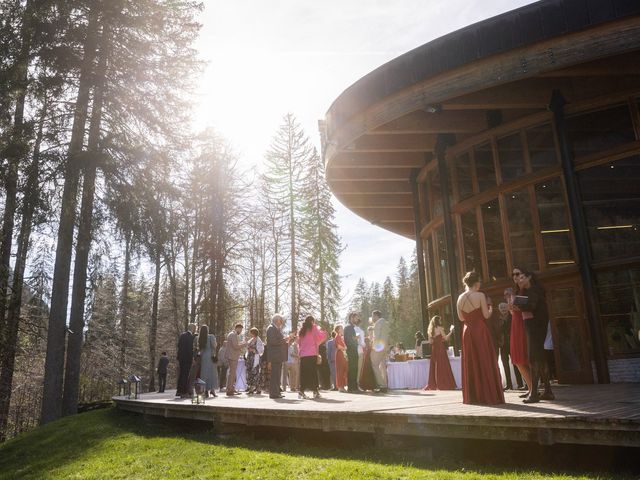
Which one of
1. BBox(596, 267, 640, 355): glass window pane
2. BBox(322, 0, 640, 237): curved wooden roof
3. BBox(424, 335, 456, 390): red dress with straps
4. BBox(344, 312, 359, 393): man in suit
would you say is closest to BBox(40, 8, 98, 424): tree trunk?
BBox(322, 0, 640, 237): curved wooden roof

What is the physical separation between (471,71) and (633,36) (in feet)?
11.4

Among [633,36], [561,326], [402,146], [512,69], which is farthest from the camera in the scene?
[402,146]

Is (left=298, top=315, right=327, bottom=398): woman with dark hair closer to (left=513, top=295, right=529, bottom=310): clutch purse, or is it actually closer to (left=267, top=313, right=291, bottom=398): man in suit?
(left=267, top=313, right=291, bottom=398): man in suit

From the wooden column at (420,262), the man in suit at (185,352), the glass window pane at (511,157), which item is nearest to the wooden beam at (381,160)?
the wooden column at (420,262)

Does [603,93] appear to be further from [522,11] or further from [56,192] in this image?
[56,192]

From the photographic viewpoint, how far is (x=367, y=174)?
20.1 metres

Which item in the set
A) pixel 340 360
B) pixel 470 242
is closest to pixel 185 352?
pixel 340 360

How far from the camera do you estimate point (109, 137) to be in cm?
1606

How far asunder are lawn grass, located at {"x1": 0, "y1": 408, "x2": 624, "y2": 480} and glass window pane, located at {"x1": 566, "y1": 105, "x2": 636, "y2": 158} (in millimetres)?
10746

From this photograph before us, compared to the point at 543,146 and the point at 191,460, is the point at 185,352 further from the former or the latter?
the point at 543,146

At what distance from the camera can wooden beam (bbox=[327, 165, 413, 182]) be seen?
64.2 feet

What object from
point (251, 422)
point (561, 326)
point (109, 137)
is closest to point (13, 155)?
point (109, 137)

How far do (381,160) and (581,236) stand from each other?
26.1ft

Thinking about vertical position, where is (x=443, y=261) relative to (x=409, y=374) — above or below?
above
